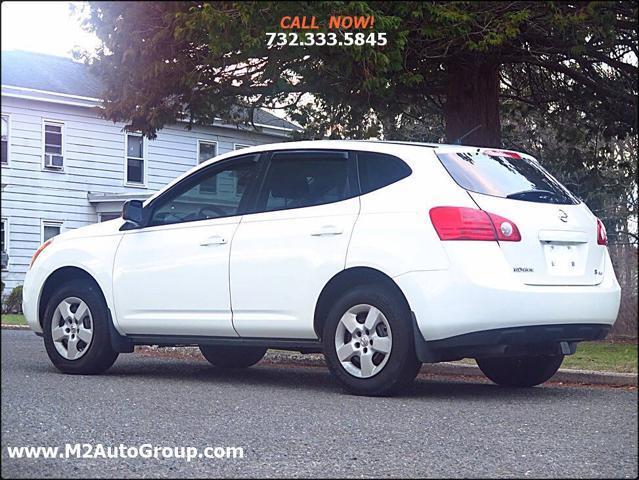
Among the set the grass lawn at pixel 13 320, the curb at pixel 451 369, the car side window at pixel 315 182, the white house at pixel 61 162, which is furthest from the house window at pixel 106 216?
the curb at pixel 451 369

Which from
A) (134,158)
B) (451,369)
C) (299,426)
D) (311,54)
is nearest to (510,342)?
(299,426)

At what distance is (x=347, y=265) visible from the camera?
4711 millimetres

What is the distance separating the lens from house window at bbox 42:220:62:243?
88.6 inches

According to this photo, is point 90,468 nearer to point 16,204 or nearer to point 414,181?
point 16,204

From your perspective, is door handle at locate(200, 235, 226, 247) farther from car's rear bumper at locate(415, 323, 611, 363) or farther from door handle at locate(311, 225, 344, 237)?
car's rear bumper at locate(415, 323, 611, 363)

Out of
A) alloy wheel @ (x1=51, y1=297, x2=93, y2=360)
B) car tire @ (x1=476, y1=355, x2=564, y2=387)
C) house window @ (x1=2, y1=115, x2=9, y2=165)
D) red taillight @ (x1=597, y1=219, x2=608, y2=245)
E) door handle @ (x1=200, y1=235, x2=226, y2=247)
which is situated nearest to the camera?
house window @ (x1=2, y1=115, x2=9, y2=165)

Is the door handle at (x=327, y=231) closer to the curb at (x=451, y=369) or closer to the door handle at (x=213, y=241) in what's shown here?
the door handle at (x=213, y=241)

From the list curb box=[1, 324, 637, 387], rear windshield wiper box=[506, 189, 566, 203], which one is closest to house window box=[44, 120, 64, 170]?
rear windshield wiper box=[506, 189, 566, 203]

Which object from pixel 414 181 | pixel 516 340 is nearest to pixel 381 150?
pixel 414 181

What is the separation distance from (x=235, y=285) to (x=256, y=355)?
164 centimetres

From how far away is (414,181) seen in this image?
468 cm

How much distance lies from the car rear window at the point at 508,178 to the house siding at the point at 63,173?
1.53 metres

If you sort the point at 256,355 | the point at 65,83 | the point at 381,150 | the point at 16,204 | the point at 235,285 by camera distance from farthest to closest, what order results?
the point at 256,355 → the point at 381,150 → the point at 235,285 → the point at 65,83 → the point at 16,204

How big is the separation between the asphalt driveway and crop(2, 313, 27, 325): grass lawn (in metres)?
0.03
